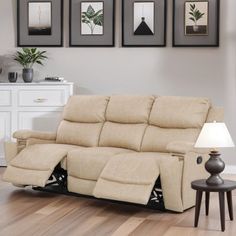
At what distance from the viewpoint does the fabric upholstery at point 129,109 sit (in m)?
5.34

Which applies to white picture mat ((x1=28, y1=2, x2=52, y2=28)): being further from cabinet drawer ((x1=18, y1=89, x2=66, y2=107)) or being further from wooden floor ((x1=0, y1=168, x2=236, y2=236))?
wooden floor ((x1=0, y1=168, x2=236, y2=236))

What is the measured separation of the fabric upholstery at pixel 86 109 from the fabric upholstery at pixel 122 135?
0.15 meters

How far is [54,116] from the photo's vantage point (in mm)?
6590

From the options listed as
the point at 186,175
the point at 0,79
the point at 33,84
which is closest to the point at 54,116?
the point at 33,84

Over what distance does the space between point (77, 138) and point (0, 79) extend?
2.03m

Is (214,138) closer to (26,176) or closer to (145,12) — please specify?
(26,176)


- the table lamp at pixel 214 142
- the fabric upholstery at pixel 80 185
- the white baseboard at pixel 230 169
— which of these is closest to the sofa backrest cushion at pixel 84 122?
the fabric upholstery at pixel 80 185

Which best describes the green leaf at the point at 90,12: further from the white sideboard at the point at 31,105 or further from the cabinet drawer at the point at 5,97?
the cabinet drawer at the point at 5,97

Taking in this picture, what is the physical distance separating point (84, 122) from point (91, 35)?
63.0 inches

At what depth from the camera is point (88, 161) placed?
489 centimetres

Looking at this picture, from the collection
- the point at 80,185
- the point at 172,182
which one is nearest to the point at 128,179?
the point at 172,182

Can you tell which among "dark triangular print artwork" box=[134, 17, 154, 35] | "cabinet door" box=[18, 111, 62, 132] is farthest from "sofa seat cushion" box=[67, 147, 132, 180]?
"dark triangular print artwork" box=[134, 17, 154, 35]

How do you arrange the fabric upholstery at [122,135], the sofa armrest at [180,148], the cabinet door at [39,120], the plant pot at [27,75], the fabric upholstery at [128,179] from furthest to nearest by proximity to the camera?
the plant pot at [27,75] < the cabinet door at [39,120] < the fabric upholstery at [122,135] < the sofa armrest at [180,148] < the fabric upholstery at [128,179]

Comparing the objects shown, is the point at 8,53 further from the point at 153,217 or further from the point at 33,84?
the point at 153,217
